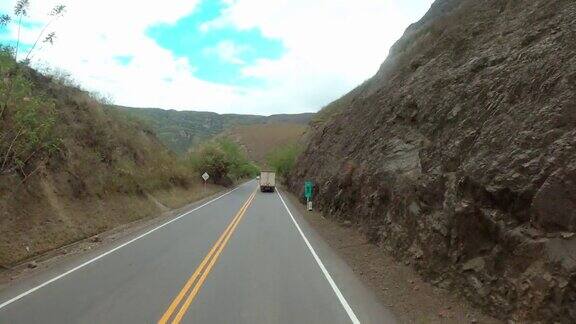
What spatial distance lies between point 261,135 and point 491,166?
17361cm

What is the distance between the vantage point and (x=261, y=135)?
181500 millimetres

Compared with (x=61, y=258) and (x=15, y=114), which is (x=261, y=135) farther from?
(x=15, y=114)

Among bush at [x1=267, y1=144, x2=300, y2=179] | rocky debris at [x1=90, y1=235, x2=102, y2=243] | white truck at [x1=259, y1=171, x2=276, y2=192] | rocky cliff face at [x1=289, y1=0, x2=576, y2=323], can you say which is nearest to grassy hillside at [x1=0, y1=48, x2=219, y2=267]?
rocky debris at [x1=90, y1=235, x2=102, y2=243]

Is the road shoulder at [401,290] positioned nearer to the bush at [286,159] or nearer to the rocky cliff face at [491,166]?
the rocky cliff face at [491,166]

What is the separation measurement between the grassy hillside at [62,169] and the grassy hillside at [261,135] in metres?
130

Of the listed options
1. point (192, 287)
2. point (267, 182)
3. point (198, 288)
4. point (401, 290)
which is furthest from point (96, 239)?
point (267, 182)

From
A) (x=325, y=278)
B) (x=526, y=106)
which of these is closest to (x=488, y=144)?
(x=526, y=106)

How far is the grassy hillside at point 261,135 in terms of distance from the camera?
168 m

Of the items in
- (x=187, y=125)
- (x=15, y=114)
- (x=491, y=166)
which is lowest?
(x=491, y=166)

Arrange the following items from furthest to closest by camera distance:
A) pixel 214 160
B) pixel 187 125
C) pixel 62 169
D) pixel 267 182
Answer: pixel 187 125 → pixel 214 160 → pixel 267 182 → pixel 62 169

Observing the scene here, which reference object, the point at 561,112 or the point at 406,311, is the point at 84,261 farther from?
the point at 561,112

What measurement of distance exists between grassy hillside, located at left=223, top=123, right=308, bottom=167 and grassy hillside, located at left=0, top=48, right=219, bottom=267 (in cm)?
12980

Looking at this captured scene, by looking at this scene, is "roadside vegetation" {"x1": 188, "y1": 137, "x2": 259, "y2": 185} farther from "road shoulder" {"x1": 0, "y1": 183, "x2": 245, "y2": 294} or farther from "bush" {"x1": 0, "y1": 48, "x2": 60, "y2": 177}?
"bush" {"x1": 0, "y1": 48, "x2": 60, "y2": 177}

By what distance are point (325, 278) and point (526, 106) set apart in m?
5.19
